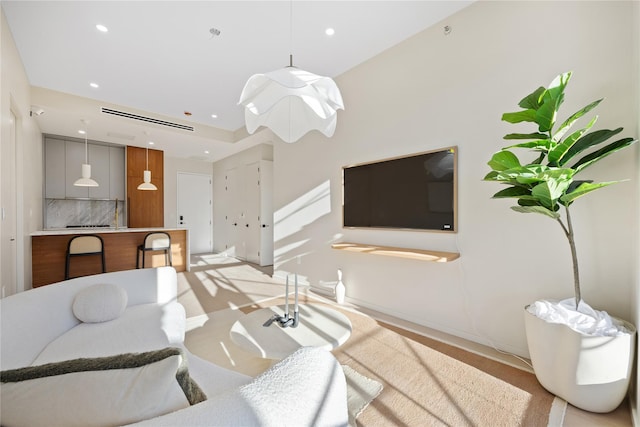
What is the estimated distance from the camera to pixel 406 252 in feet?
8.98

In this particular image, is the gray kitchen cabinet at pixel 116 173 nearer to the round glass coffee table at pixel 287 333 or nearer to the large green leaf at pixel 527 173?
the round glass coffee table at pixel 287 333

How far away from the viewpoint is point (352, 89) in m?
3.62

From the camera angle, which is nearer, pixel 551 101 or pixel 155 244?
pixel 551 101

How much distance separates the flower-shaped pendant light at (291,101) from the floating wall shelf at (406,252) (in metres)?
1.44

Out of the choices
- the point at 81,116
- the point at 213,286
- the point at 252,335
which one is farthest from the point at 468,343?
the point at 81,116

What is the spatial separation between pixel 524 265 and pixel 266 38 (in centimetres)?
344

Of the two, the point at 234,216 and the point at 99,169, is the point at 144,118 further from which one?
the point at 234,216

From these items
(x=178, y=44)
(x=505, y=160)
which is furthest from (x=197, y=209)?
(x=505, y=160)

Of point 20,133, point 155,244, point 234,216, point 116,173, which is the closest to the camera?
point 20,133

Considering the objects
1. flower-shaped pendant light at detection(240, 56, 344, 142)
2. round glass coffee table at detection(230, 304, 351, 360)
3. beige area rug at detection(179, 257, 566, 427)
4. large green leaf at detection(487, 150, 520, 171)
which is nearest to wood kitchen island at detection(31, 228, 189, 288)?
beige area rug at detection(179, 257, 566, 427)

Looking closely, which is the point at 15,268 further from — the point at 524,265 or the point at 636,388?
the point at 636,388

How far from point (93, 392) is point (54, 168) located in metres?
7.32

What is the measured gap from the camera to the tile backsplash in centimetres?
567

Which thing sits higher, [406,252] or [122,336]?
[406,252]
